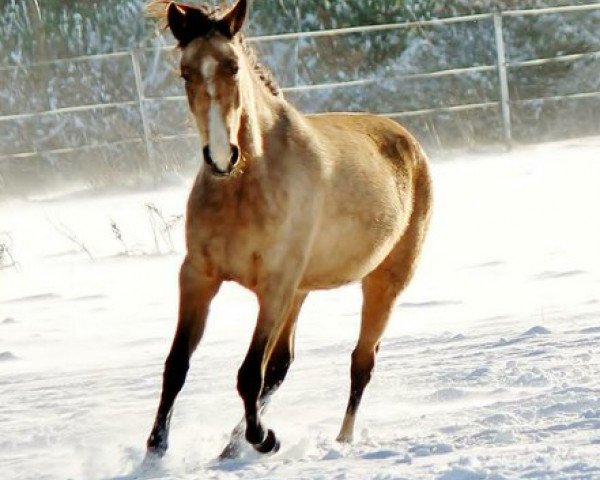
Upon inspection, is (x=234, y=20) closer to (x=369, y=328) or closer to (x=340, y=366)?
(x=369, y=328)

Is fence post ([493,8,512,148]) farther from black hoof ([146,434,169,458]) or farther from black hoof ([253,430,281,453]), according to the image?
black hoof ([146,434,169,458])

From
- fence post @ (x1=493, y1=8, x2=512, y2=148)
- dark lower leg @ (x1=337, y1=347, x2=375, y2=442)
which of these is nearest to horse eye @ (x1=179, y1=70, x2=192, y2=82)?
dark lower leg @ (x1=337, y1=347, x2=375, y2=442)

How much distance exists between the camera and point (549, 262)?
9.05 metres

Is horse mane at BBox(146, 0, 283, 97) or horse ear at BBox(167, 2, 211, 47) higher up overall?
horse ear at BBox(167, 2, 211, 47)

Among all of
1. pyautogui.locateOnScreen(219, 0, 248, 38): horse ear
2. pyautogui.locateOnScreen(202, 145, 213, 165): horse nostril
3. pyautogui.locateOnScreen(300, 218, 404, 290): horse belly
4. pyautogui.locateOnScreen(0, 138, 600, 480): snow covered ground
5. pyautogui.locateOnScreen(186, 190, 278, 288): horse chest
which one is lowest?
pyautogui.locateOnScreen(0, 138, 600, 480): snow covered ground

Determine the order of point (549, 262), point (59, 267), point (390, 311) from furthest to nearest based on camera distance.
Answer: point (59, 267), point (549, 262), point (390, 311)

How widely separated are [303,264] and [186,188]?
9.88 metres

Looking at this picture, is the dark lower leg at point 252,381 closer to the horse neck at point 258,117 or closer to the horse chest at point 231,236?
the horse chest at point 231,236

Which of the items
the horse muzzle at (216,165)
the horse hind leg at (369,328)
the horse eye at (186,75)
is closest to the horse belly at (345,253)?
the horse hind leg at (369,328)

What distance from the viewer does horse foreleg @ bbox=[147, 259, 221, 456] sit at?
15.3 feet

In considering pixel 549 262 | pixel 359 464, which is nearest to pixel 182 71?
pixel 359 464

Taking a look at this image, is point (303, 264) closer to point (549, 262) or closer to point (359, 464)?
point (359, 464)

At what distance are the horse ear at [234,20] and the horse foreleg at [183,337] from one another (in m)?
0.73

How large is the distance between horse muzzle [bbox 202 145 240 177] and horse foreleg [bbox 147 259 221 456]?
1.60ft
